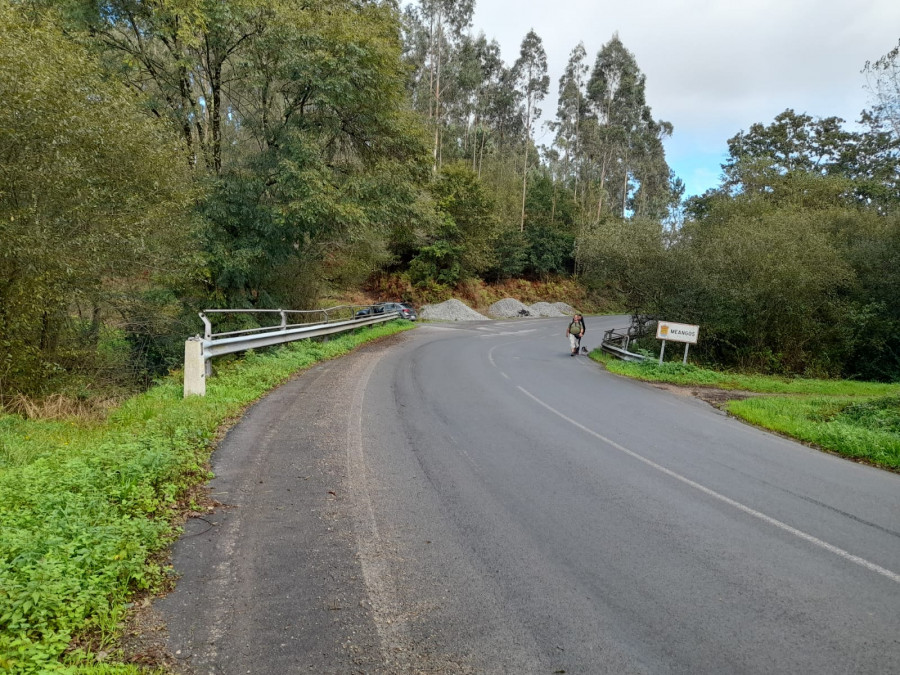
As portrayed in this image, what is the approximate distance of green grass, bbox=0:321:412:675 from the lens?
272 cm

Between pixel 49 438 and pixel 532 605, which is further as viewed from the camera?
pixel 49 438

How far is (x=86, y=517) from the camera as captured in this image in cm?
383

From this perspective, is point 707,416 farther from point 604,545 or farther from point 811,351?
point 811,351

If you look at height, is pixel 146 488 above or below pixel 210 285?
below

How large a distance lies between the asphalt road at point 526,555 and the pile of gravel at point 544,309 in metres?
44.4

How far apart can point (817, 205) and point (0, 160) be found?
39.6 metres

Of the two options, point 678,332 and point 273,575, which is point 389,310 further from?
point 273,575

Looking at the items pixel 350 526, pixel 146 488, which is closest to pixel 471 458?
pixel 350 526

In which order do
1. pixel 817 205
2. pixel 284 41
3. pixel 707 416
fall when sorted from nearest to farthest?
pixel 707 416
pixel 284 41
pixel 817 205

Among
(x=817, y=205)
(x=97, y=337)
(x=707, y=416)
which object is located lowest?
(x=707, y=416)

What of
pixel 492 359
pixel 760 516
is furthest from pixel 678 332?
pixel 760 516

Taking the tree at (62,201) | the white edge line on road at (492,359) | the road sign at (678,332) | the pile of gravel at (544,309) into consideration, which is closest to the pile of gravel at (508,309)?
the pile of gravel at (544,309)

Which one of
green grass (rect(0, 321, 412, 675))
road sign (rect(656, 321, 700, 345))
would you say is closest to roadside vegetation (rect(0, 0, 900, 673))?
green grass (rect(0, 321, 412, 675))

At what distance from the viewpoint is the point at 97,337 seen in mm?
11227
